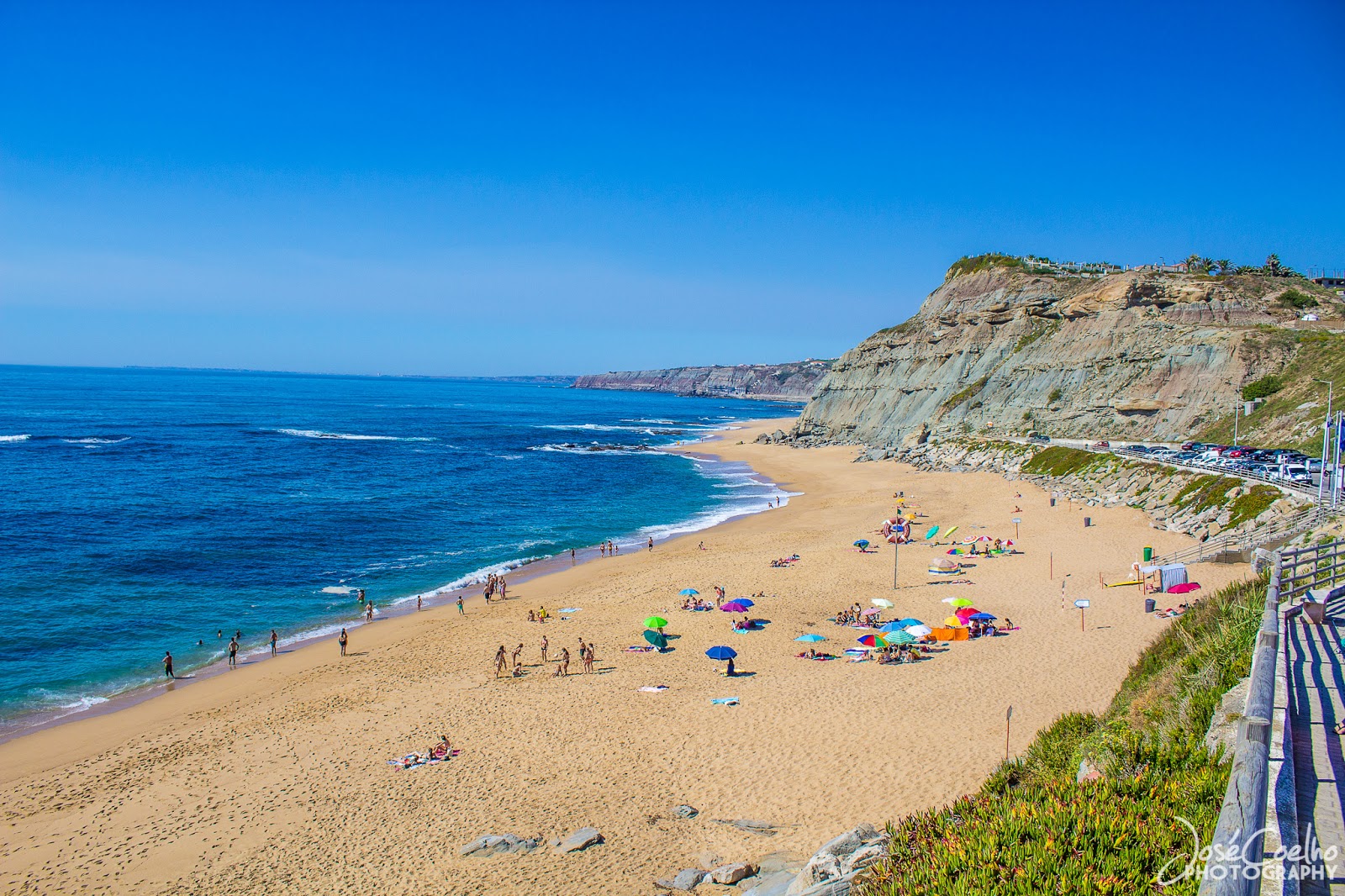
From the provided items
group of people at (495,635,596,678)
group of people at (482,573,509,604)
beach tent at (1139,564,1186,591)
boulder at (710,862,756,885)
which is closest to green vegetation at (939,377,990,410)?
beach tent at (1139,564,1186,591)

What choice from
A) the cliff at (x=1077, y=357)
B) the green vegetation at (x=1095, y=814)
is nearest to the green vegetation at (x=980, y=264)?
the cliff at (x=1077, y=357)

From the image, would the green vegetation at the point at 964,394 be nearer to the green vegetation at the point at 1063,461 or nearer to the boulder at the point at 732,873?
the green vegetation at the point at 1063,461

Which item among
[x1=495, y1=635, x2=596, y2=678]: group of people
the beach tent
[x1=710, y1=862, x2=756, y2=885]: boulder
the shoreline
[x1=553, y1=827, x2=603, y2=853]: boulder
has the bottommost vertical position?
the shoreline

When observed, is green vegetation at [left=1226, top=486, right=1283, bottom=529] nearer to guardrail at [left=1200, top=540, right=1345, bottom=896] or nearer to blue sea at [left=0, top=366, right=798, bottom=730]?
blue sea at [left=0, top=366, right=798, bottom=730]

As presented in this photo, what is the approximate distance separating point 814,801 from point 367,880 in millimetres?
8031

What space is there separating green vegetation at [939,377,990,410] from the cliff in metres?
0.13

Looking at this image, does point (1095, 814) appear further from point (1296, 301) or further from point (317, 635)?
point (1296, 301)

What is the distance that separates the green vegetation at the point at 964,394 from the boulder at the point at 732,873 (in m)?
71.3

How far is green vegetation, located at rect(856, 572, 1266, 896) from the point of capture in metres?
6.33

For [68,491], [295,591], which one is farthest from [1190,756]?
[68,491]

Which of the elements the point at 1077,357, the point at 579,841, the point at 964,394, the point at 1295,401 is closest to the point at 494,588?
the point at 579,841

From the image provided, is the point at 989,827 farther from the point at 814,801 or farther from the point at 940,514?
the point at 940,514

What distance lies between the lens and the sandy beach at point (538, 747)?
13.3 metres

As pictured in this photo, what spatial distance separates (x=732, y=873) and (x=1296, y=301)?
7700cm
